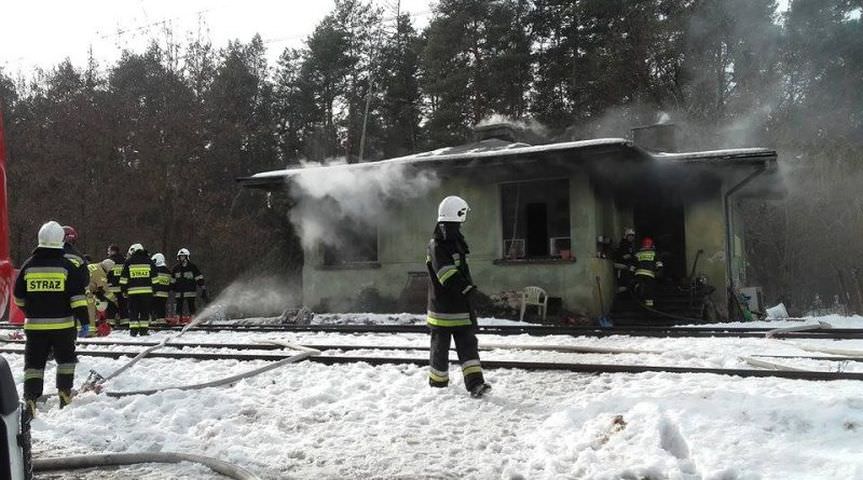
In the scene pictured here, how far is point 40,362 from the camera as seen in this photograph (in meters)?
6.43

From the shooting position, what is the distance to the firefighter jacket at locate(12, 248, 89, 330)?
253 inches

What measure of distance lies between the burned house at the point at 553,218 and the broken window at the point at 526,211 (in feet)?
0.09

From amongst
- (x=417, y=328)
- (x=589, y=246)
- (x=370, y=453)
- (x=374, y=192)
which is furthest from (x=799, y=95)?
(x=370, y=453)

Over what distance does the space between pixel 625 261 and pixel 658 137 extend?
5619 mm

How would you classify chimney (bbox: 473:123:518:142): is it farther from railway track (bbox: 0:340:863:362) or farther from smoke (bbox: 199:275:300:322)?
railway track (bbox: 0:340:863:362)

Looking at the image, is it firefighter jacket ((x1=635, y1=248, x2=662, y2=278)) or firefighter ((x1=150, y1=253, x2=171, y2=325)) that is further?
firefighter ((x1=150, y1=253, x2=171, y2=325))

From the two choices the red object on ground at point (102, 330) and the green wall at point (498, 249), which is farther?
the green wall at point (498, 249)

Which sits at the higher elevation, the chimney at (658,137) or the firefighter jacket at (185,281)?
the chimney at (658,137)

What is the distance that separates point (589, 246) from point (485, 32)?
59.8ft

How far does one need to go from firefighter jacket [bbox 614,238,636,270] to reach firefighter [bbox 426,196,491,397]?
9.44 metres

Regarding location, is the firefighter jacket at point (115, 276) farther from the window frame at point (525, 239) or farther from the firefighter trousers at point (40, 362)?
the window frame at point (525, 239)

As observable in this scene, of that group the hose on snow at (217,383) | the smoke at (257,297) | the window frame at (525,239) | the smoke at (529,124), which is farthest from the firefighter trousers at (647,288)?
the smoke at (529,124)

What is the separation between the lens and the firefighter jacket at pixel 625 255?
14969 mm

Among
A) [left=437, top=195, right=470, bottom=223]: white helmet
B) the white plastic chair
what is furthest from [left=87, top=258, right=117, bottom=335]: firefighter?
[left=437, top=195, right=470, bottom=223]: white helmet
